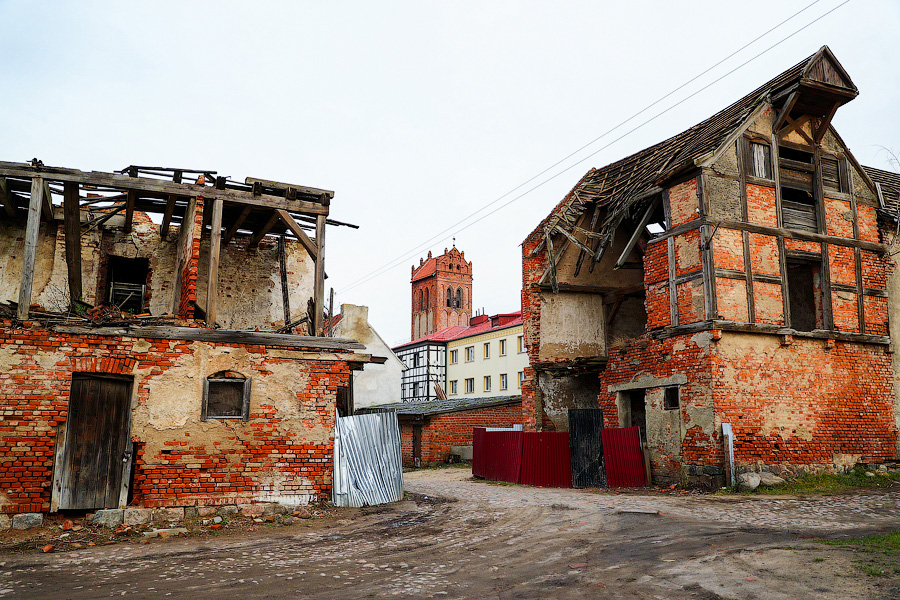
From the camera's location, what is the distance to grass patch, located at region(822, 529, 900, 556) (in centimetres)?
741

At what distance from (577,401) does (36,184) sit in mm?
14679

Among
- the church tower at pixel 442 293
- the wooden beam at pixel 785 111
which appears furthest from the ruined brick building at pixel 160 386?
the church tower at pixel 442 293

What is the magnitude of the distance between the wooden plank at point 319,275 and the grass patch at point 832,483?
9050 millimetres

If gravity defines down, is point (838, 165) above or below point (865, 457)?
above

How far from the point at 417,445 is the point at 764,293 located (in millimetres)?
15491

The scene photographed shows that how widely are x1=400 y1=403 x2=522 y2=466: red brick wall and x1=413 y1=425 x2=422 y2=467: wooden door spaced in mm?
164

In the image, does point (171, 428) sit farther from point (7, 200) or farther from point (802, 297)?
point (802, 297)

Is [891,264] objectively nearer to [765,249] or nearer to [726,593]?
[765,249]

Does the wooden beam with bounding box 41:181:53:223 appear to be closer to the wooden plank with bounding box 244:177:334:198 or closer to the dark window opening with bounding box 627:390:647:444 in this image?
the wooden plank with bounding box 244:177:334:198

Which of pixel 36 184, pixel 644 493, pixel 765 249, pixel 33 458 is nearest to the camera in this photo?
pixel 33 458

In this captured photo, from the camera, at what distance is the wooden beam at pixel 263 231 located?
13.9m

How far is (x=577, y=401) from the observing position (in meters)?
19.8

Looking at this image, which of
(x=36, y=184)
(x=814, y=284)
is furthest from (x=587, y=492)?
(x=36, y=184)

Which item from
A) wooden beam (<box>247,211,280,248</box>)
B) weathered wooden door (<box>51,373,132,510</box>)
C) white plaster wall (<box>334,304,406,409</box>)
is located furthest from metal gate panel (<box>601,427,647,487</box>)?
white plaster wall (<box>334,304,406,409</box>)
